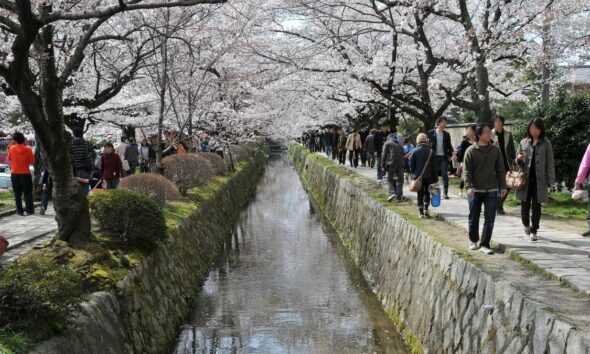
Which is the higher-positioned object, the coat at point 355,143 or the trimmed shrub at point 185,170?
the coat at point 355,143

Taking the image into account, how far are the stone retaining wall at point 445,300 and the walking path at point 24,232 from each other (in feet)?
18.6

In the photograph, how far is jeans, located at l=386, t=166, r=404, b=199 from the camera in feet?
44.2

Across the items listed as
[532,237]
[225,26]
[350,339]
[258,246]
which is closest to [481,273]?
[532,237]

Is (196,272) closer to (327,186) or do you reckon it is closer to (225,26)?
(225,26)

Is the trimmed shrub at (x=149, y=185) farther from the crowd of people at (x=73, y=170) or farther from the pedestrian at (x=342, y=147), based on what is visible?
the pedestrian at (x=342, y=147)

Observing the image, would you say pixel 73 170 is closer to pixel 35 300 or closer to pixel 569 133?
pixel 35 300

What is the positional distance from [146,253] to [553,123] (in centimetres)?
902

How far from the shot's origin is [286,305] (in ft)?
35.4

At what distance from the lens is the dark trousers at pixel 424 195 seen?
35.9 feet

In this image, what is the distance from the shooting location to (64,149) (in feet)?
26.3

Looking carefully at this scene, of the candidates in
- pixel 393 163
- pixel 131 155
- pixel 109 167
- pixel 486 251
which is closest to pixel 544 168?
pixel 486 251

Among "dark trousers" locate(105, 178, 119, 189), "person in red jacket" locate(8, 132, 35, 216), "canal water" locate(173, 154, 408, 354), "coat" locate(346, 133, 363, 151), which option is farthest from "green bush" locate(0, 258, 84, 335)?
"coat" locate(346, 133, 363, 151)

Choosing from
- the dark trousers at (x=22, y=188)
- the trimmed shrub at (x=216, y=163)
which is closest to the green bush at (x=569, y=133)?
the dark trousers at (x=22, y=188)

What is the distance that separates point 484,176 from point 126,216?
515 centimetres
